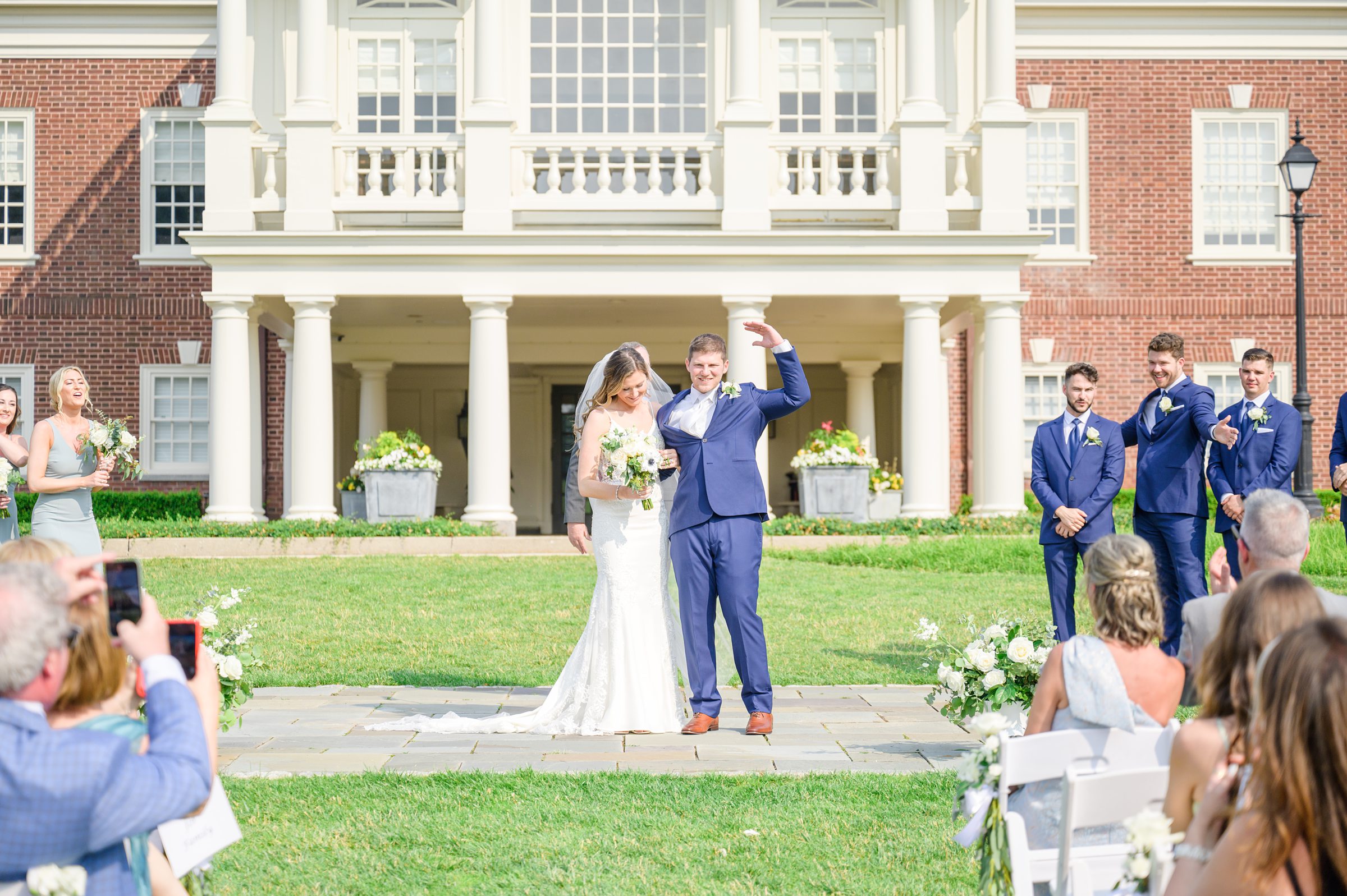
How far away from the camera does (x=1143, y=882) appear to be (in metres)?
2.83

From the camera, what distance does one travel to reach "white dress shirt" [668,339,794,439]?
7.54 metres

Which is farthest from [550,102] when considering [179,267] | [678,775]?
[678,775]

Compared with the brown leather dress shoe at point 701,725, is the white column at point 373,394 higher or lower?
higher

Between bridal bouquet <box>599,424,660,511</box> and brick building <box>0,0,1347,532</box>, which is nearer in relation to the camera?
bridal bouquet <box>599,424,660,511</box>

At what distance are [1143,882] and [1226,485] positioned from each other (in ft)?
22.2

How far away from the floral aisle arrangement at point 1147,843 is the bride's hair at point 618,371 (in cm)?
505

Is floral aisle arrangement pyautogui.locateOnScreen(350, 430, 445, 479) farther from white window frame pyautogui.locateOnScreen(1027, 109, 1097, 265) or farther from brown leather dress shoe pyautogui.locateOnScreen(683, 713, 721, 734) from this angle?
brown leather dress shoe pyautogui.locateOnScreen(683, 713, 721, 734)

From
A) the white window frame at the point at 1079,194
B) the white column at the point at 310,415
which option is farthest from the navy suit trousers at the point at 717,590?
the white window frame at the point at 1079,194

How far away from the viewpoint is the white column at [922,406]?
18.0 metres

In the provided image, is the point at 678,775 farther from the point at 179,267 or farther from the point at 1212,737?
the point at 179,267

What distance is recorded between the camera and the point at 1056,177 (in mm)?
22469

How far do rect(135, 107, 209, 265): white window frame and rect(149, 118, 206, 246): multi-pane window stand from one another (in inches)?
1.1

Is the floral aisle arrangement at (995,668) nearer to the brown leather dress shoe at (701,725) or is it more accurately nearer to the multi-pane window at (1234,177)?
the brown leather dress shoe at (701,725)

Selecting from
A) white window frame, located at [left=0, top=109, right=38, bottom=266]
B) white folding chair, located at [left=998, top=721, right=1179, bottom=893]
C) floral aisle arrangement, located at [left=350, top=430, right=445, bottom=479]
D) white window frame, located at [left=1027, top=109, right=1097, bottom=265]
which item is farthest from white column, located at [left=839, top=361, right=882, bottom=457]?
white folding chair, located at [left=998, top=721, right=1179, bottom=893]
